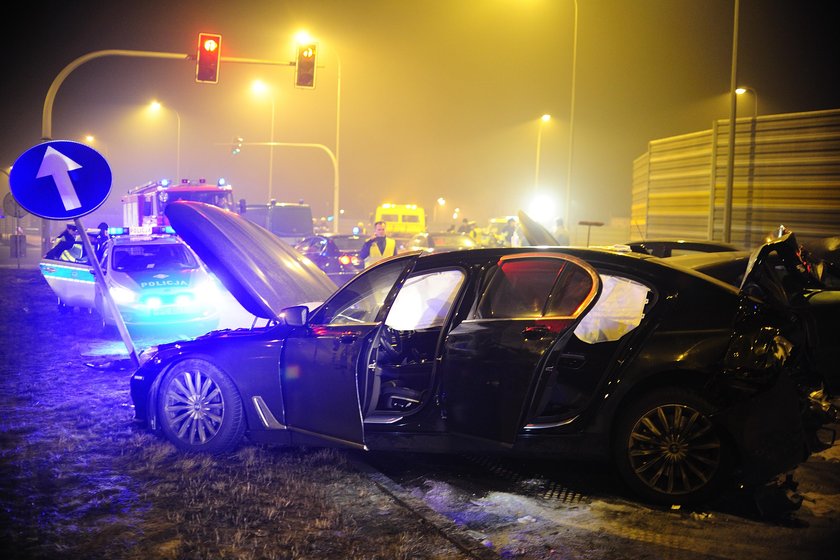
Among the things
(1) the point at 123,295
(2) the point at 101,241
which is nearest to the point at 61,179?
(1) the point at 123,295

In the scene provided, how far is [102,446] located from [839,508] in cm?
511

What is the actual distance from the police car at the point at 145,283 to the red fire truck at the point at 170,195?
1034cm

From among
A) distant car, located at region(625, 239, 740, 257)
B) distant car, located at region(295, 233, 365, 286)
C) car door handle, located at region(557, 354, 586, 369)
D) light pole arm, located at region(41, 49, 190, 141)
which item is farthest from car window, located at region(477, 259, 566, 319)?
light pole arm, located at region(41, 49, 190, 141)

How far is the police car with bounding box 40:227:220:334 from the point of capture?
12.2 m

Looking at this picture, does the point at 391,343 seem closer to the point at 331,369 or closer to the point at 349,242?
the point at 331,369

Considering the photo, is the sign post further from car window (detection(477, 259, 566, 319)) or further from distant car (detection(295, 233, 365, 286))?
distant car (detection(295, 233, 365, 286))

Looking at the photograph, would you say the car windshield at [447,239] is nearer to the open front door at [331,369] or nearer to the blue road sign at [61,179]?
the blue road sign at [61,179]

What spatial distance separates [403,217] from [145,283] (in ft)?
85.4

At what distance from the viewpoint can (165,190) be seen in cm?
2491

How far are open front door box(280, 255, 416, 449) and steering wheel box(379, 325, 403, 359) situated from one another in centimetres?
35

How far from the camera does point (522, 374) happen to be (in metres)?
4.70

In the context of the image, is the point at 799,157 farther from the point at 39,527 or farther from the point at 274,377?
the point at 39,527

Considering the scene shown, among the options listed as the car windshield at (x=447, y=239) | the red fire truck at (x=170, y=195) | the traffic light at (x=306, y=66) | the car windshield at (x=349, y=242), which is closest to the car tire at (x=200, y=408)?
the traffic light at (x=306, y=66)

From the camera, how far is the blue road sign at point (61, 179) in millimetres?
7066
